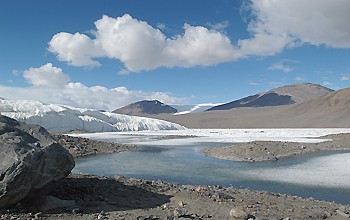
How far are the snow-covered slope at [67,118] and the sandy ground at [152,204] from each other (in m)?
60.0

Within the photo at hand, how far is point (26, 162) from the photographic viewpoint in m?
7.73

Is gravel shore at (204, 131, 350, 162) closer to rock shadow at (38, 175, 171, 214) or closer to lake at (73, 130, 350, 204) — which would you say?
lake at (73, 130, 350, 204)

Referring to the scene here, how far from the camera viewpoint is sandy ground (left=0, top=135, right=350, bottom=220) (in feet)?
26.9

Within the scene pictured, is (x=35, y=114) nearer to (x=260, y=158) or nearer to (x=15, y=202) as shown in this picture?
(x=260, y=158)

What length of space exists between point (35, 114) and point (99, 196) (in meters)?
65.1

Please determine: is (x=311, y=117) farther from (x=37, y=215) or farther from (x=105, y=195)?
(x=37, y=215)

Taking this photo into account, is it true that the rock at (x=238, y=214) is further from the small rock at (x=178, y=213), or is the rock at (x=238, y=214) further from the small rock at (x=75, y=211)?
the small rock at (x=75, y=211)

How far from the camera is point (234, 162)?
24.8 metres

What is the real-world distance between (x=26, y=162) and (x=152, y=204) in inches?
133

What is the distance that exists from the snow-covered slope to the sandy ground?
60.0m

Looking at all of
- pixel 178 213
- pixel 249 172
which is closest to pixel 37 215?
pixel 178 213

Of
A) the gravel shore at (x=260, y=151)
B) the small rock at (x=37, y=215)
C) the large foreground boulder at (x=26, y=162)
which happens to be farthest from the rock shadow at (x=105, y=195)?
the gravel shore at (x=260, y=151)

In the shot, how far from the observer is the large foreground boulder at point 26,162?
7.55m

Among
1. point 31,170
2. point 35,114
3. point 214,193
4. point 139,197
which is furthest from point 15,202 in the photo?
point 35,114
